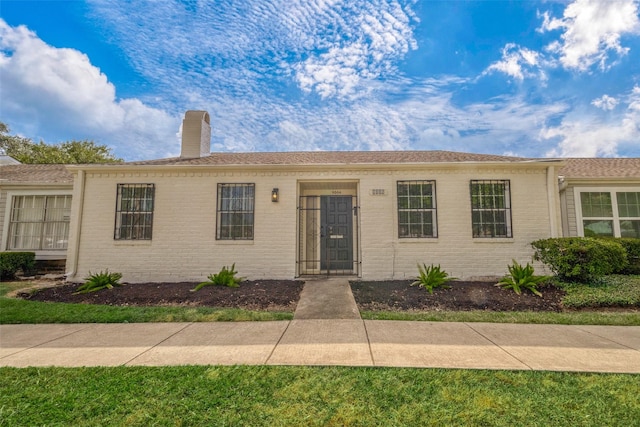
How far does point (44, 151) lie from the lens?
22250mm

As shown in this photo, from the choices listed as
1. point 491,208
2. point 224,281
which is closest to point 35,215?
point 224,281

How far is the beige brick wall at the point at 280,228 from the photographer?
789cm

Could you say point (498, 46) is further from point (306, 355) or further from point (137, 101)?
point (137, 101)

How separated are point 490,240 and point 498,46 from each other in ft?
23.2

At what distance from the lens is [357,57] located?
9.95 meters

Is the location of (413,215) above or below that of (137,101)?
below

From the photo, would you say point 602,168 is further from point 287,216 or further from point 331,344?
point 331,344

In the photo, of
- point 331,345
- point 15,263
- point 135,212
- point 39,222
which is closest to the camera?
point 331,345

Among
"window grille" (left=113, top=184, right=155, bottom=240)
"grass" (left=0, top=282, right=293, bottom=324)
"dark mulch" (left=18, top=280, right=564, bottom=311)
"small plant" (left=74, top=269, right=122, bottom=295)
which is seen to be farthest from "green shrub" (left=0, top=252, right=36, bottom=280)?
"grass" (left=0, top=282, right=293, bottom=324)

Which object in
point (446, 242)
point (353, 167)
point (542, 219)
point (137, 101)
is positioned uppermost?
point (137, 101)

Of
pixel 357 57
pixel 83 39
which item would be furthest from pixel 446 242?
pixel 83 39

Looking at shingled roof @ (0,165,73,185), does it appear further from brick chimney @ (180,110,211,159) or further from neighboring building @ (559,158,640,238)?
neighboring building @ (559,158,640,238)

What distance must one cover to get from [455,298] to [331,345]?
348 centimetres

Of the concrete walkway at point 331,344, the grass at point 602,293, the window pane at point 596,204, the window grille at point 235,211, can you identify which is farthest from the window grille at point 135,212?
the window pane at point 596,204
